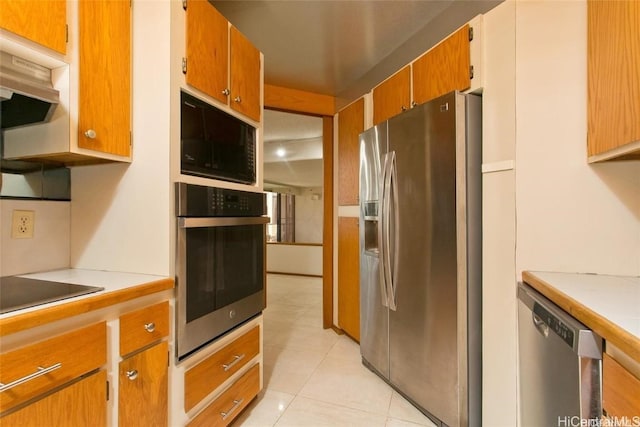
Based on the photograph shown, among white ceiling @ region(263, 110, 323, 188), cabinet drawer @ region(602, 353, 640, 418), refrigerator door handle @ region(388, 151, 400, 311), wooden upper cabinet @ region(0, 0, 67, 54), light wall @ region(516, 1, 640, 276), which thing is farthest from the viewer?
white ceiling @ region(263, 110, 323, 188)

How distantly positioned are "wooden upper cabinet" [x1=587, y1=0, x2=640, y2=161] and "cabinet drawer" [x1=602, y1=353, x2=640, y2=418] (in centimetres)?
67

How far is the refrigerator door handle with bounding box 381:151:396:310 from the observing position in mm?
1785

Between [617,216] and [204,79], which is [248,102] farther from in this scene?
[617,216]

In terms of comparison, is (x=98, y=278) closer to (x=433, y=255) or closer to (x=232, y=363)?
(x=232, y=363)

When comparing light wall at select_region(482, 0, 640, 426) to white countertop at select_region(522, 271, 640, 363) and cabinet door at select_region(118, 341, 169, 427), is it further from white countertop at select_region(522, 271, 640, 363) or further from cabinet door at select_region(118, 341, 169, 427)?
cabinet door at select_region(118, 341, 169, 427)

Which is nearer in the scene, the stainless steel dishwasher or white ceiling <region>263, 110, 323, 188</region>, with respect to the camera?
the stainless steel dishwasher

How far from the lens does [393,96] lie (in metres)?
1.95

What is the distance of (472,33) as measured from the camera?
4.63 ft

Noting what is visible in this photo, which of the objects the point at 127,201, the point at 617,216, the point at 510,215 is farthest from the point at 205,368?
the point at 617,216

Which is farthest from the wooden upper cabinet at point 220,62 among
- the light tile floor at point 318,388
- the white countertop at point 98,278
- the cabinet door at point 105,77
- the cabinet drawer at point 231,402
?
the light tile floor at point 318,388

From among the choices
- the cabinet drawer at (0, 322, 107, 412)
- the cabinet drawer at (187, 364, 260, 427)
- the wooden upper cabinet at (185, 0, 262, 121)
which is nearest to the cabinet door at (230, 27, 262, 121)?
the wooden upper cabinet at (185, 0, 262, 121)

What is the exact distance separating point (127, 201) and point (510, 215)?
168 centimetres

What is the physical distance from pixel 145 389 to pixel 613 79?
6.42 ft

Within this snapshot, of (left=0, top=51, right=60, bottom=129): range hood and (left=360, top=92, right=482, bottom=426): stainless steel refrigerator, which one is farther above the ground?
(left=0, top=51, right=60, bottom=129): range hood
